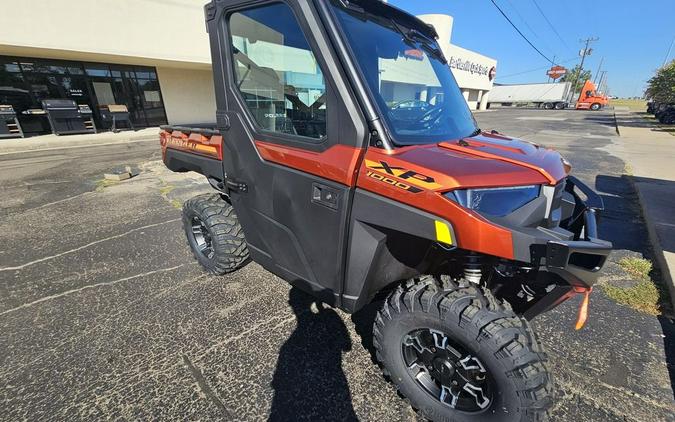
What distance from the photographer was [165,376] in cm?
199

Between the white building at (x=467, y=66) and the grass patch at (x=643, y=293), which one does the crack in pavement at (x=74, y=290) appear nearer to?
the grass patch at (x=643, y=293)

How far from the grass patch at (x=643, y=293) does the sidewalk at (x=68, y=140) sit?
15172 mm

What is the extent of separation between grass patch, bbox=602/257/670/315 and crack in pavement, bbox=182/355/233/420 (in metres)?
3.49

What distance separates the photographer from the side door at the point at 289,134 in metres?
1.59

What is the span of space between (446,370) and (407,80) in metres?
1.80

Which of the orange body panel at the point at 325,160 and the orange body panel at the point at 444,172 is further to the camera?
the orange body panel at the point at 325,160

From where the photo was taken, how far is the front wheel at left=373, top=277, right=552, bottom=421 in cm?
142

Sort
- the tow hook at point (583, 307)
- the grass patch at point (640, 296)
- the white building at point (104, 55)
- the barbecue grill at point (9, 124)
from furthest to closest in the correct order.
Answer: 1. the barbecue grill at point (9, 124)
2. the white building at point (104, 55)
3. the grass patch at point (640, 296)
4. the tow hook at point (583, 307)

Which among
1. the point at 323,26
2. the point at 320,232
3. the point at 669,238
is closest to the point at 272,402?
the point at 320,232

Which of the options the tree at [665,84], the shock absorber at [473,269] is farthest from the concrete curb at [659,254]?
the tree at [665,84]

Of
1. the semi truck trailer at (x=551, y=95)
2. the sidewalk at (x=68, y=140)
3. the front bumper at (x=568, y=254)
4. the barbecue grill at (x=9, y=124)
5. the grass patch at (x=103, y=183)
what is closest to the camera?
the front bumper at (x=568, y=254)

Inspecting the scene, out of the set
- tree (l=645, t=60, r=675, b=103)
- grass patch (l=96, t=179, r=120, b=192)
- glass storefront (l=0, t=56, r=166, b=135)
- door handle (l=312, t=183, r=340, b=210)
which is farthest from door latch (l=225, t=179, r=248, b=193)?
tree (l=645, t=60, r=675, b=103)

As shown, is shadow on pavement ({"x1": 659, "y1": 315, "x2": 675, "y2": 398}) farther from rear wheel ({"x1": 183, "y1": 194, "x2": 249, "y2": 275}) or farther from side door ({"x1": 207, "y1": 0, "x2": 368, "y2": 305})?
rear wheel ({"x1": 183, "y1": 194, "x2": 249, "y2": 275})

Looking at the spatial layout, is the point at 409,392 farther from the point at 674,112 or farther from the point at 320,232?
the point at 674,112
